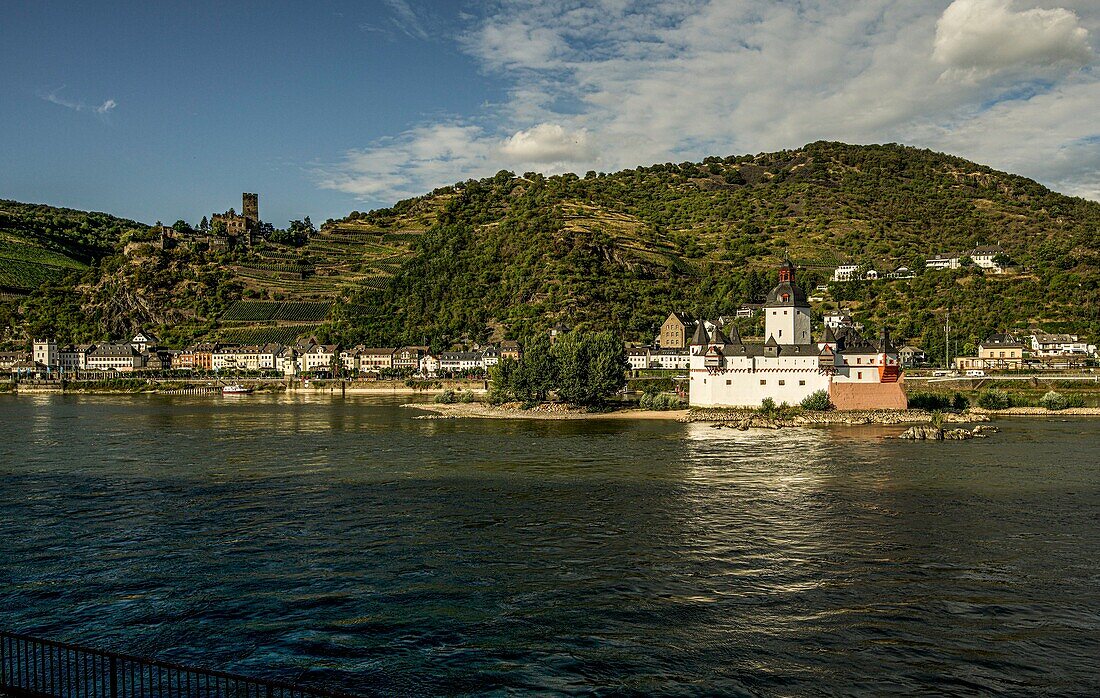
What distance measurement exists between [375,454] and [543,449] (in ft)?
33.2

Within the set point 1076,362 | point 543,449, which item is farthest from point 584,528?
point 1076,362

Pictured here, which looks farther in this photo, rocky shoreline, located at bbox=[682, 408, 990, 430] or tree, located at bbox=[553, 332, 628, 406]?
tree, located at bbox=[553, 332, 628, 406]

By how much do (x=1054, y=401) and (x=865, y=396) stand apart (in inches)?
755

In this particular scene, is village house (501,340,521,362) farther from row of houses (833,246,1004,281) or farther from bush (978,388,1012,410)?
bush (978,388,1012,410)

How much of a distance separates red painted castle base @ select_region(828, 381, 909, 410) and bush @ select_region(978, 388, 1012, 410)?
37.2 ft

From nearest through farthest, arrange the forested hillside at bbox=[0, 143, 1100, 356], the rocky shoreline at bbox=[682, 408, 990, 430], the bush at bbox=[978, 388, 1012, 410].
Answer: the rocky shoreline at bbox=[682, 408, 990, 430]
the bush at bbox=[978, 388, 1012, 410]
the forested hillside at bbox=[0, 143, 1100, 356]

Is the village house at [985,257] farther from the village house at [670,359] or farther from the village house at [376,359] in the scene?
the village house at [376,359]

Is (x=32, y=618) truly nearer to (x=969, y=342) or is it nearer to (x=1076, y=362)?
(x=1076, y=362)

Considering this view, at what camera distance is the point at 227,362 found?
462 feet

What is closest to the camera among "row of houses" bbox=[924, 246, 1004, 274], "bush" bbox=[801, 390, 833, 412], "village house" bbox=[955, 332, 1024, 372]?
"bush" bbox=[801, 390, 833, 412]

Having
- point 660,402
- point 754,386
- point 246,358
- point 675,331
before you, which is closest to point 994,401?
point 754,386

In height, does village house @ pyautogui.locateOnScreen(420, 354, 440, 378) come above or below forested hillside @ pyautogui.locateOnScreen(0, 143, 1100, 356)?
below

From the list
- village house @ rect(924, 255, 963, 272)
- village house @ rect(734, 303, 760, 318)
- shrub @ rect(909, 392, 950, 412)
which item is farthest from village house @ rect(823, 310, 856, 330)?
shrub @ rect(909, 392, 950, 412)

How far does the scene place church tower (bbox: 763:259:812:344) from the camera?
69.7 metres
